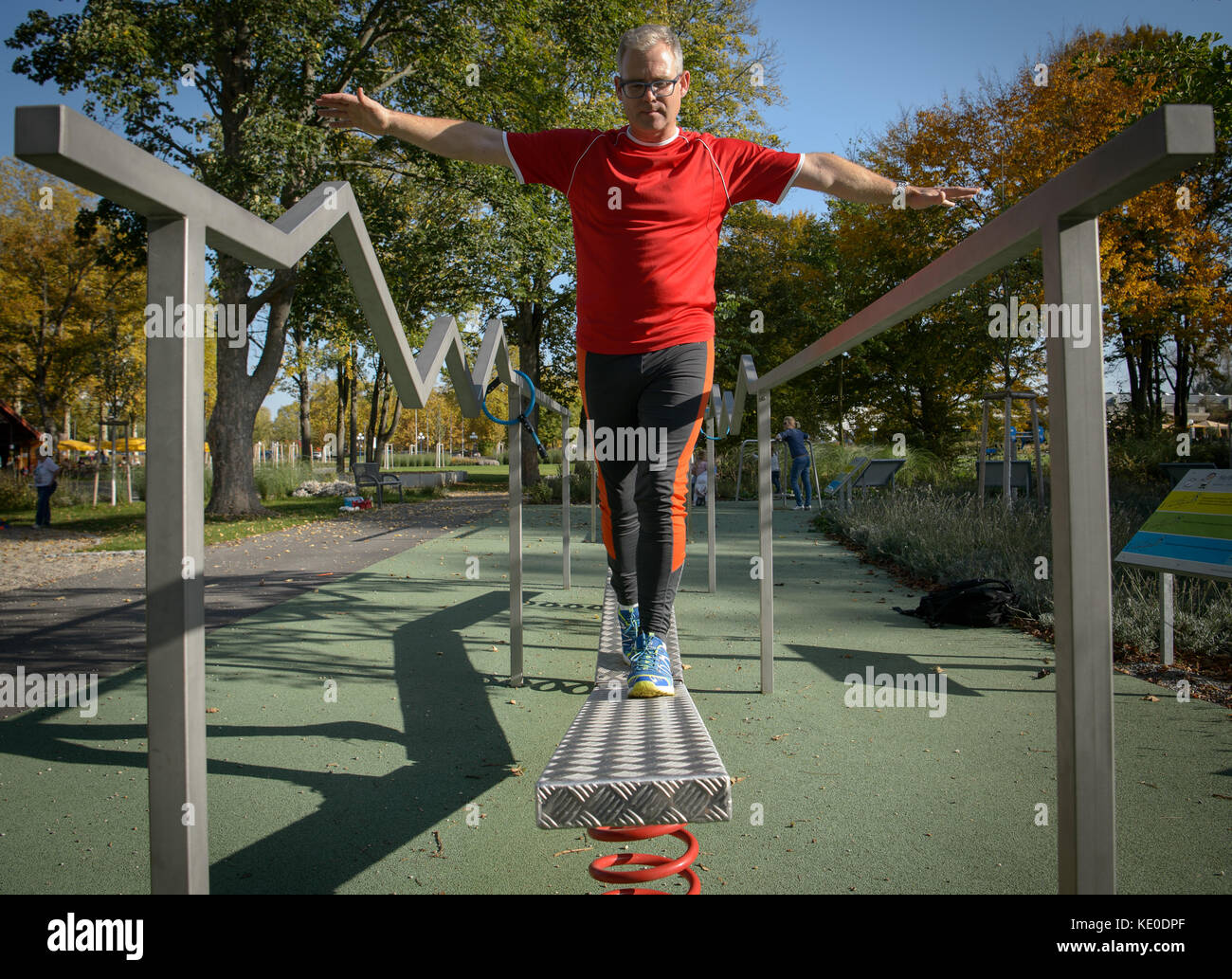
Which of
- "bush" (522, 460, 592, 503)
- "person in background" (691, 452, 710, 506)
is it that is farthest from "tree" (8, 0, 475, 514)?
"person in background" (691, 452, 710, 506)

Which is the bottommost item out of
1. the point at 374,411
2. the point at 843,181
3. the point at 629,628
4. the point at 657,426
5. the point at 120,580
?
the point at 120,580

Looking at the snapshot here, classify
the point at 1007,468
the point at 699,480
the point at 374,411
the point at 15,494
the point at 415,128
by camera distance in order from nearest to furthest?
the point at 415,128
the point at 1007,468
the point at 699,480
the point at 15,494
the point at 374,411

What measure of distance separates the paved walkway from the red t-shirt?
1.54 metres

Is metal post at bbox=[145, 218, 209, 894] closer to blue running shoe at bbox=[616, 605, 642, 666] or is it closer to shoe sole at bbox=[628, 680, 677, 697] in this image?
shoe sole at bbox=[628, 680, 677, 697]

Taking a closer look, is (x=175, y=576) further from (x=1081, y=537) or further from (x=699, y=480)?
(x=699, y=480)

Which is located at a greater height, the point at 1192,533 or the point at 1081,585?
the point at 1081,585

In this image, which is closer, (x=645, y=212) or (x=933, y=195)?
(x=933, y=195)

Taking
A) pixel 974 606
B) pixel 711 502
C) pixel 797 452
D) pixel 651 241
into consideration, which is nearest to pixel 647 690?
pixel 651 241

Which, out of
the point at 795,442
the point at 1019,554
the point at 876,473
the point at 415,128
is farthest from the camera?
the point at 795,442

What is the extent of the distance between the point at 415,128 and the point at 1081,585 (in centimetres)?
216

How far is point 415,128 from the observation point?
2.38 meters

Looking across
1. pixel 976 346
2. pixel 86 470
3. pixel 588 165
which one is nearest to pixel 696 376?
pixel 588 165

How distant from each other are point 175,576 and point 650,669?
158 centimetres

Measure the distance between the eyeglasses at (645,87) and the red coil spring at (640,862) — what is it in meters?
2.11
